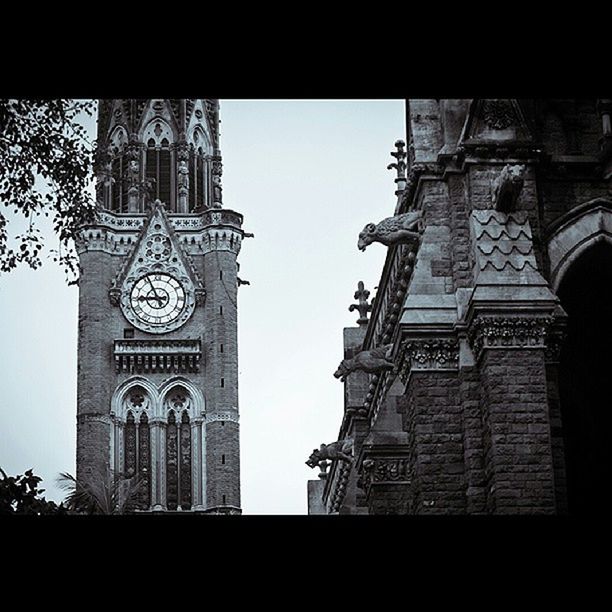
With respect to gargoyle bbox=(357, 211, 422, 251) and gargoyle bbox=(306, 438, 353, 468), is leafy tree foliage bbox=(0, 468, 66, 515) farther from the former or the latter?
gargoyle bbox=(306, 438, 353, 468)

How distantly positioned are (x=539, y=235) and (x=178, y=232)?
246ft

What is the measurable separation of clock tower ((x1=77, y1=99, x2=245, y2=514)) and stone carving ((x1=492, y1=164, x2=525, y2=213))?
6749 cm

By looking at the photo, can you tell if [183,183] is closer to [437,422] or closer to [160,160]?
[160,160]

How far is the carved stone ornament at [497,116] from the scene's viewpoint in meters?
22.0

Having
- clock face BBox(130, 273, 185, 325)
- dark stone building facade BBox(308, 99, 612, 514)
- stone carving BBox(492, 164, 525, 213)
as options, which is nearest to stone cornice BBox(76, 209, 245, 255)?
clock face BBox(130, 273, 185, 325)

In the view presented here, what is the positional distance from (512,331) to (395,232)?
3.24 metres

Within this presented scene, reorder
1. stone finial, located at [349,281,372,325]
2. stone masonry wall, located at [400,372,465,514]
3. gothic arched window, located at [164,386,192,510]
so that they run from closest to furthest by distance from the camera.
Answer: stone masonry wall, located at [400,372,465,514] < stone finial, located at [349,281,372,325] < gothic arched window, located at [164,386,192,510]

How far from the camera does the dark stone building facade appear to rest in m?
20.4
